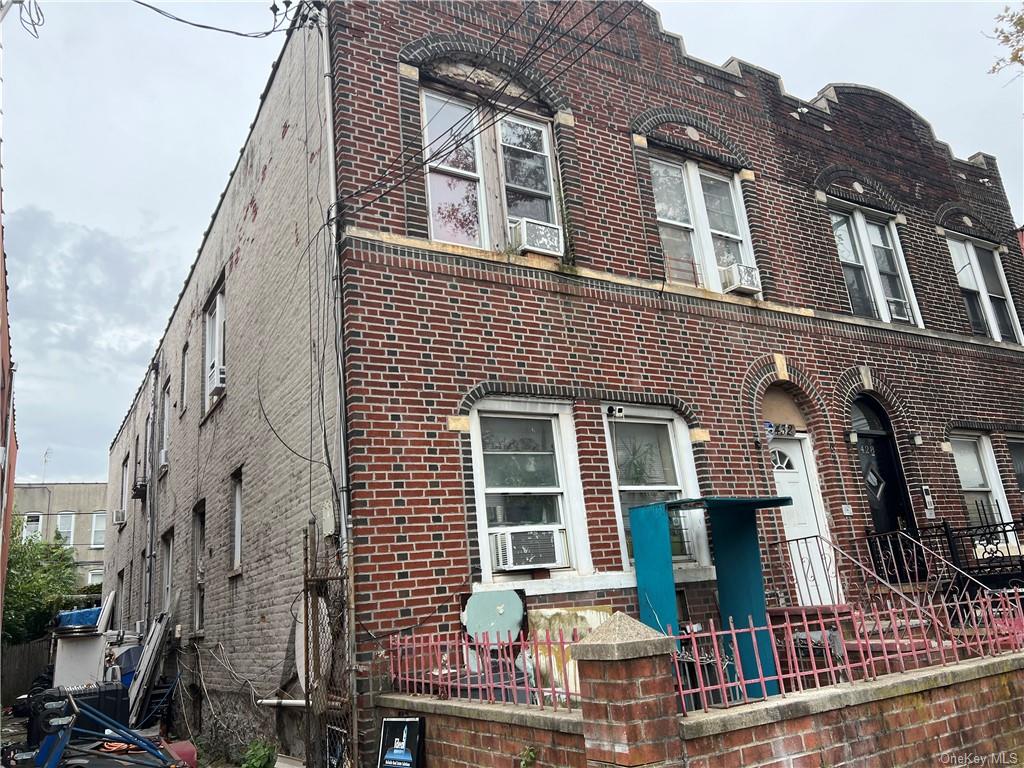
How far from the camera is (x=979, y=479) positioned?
499 inches

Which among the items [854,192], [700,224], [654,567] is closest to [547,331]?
[654,567]

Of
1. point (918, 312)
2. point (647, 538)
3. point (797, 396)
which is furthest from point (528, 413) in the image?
point (918, 312)

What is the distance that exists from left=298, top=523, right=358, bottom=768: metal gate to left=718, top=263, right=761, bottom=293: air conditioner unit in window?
6.46 metres

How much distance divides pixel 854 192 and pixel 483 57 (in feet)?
23.2

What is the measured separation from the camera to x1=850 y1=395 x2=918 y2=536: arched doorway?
448 inches

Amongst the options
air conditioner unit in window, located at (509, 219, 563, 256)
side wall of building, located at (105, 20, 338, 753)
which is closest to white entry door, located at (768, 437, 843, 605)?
air conditioner unit in window, located at (509, 219, 563, 256)

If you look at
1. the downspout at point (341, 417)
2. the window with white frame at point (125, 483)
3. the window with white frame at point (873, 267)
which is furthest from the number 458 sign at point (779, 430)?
the window with white frame at point (125, 483)

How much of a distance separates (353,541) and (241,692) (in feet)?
14.2

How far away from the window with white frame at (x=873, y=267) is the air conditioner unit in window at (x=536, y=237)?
5636 mm

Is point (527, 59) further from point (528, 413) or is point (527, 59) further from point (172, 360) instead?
point (172, 360)

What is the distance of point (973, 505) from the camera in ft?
40.5

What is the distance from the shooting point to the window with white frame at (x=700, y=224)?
10.8m

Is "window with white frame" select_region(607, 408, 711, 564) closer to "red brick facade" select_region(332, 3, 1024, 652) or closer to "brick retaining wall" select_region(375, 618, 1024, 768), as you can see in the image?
"red brick facade" select_region(332, 3, 1024, 652)

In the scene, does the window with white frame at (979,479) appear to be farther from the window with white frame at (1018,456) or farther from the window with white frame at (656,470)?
the window with white frame at (656,470)
